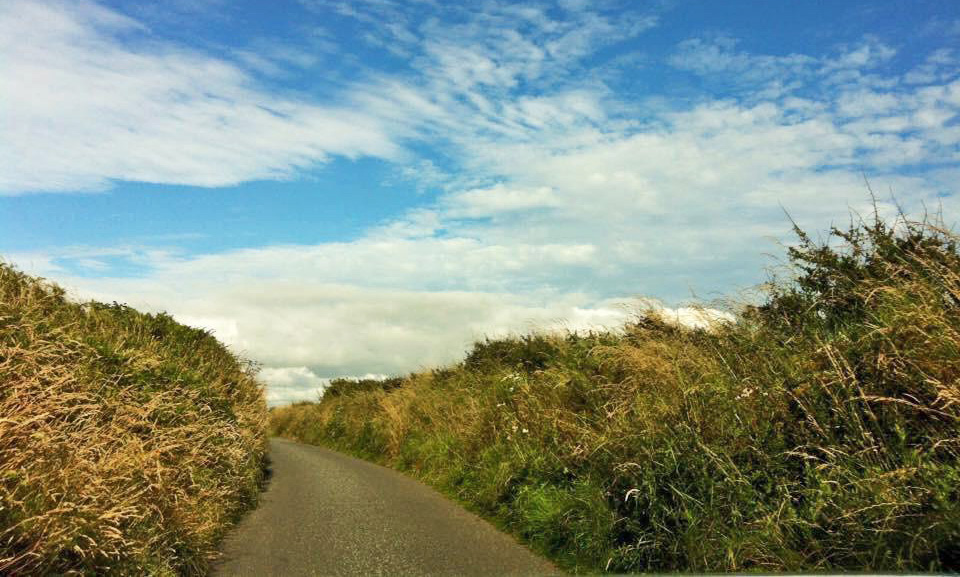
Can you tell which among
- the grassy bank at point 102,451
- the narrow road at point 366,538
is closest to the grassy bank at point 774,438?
the narrow road at point 366,538

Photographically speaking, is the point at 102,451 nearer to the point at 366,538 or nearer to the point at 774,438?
the point at 366,538

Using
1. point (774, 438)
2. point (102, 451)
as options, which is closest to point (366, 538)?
point (102, 451)

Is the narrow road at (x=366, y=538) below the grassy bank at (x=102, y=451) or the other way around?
below

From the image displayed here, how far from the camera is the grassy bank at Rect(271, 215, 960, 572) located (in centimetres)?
466

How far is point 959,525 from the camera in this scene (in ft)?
13.1

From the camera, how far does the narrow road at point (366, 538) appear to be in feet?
21.8

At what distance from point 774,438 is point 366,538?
→ 16.0 feet

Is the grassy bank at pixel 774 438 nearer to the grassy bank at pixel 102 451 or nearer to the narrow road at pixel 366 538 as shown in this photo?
the narrow road at pixel 366 538

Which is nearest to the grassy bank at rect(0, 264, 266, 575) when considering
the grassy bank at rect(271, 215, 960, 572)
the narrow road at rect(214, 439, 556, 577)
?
the narrow road at rect(214, 439, 556, 577)

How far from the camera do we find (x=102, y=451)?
5.79 metres

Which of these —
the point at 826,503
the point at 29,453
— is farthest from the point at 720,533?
the point at 29,453

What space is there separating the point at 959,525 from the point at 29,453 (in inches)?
258

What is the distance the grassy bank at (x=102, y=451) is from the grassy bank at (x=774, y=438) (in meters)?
3.84

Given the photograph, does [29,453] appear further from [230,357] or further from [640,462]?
[230,357]
